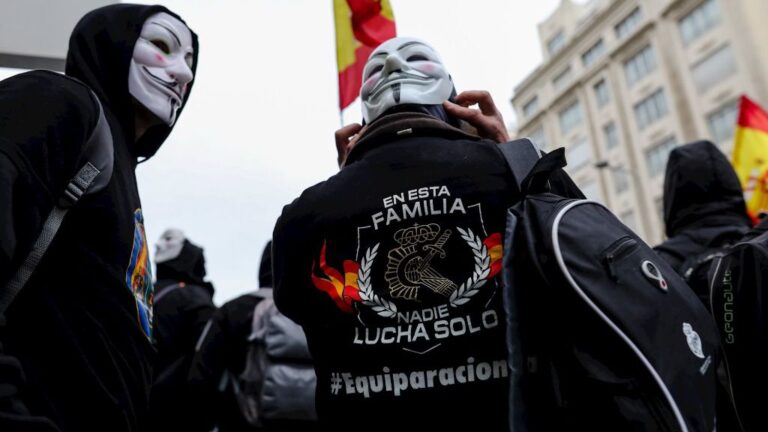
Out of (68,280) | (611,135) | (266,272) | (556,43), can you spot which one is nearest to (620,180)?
(611,135)

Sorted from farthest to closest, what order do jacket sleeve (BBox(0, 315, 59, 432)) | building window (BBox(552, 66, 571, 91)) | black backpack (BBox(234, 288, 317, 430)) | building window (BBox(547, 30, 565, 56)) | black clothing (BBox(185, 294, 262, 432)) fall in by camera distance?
building window (BBox(547, 30, 565, 56)) < building window (BBox(552, 66, 571, 91)) < black clothing (BBox(185, 294, 262, 432)) < black backpack (BBox(234, 288, 317, 430)) < jacket sleeve (BBox(0, 315, 59, 432))

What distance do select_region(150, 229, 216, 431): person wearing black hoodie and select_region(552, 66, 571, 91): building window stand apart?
31086 mm

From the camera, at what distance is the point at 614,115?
29.5m

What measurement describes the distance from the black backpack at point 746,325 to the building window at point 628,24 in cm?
2985

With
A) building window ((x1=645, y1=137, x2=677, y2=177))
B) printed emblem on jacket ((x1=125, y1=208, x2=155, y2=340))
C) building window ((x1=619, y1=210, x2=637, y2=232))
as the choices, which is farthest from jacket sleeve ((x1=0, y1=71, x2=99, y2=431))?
building window ((x1=619, y1=210, x2=637, y2=232))

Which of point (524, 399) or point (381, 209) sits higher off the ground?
point (381, 209)

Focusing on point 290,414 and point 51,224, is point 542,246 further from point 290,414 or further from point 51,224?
point 290,414

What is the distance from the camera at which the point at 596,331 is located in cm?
126

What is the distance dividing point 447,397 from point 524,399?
9.2 inches

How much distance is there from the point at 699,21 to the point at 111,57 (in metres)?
28.1

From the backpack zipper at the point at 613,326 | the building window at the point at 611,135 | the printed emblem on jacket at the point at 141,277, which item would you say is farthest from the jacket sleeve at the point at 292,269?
the building window at the point at 611,135

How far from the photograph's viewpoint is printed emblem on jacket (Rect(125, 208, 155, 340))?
1.61m

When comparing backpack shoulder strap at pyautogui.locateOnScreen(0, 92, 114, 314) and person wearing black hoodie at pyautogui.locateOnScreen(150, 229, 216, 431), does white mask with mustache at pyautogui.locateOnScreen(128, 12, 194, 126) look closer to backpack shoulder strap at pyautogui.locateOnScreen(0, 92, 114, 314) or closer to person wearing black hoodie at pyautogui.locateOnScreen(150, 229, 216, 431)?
backpack shoulder strap at pyautogui.locateOnScreen(0, 92, 114, 314)

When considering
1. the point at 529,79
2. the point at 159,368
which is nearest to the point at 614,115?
the point at 529,79
